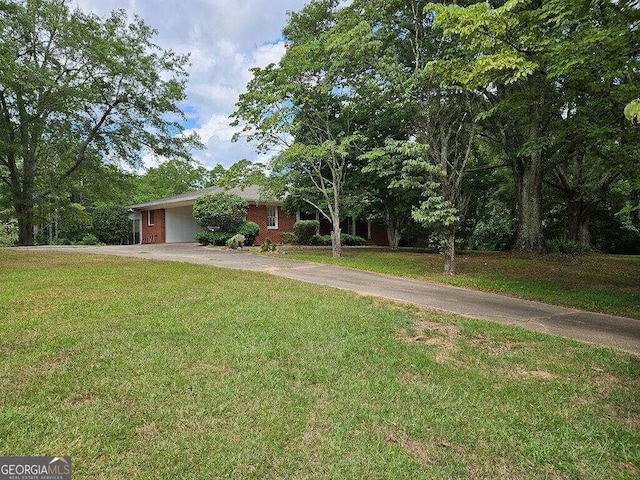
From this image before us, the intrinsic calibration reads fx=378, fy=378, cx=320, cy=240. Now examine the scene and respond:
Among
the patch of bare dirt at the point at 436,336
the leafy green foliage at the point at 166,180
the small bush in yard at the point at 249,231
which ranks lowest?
the patch of bare dirt at the point at 436,336

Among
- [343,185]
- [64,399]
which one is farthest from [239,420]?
[343,185]

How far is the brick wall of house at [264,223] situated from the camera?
22.5 meters

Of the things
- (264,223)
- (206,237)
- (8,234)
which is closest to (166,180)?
(8,234)

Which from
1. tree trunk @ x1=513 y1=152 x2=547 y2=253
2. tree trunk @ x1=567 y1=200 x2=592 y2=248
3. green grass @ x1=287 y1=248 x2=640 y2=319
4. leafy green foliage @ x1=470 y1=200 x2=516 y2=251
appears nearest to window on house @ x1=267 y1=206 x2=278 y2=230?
green grass @ x1=287 y1=248 x2=640 y2=319

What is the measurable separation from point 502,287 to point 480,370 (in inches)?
218

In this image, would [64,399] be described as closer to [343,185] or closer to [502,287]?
[502,287]

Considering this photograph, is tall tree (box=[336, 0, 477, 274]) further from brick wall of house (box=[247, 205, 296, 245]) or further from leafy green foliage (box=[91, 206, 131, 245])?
leafy green foliage (box=[91, 206, 131, 245])

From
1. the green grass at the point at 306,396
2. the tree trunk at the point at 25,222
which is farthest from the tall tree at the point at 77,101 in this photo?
the green grass at the point at 306,396

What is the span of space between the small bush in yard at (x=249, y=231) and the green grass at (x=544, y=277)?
Answer: 6.76m

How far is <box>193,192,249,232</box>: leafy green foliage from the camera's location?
63.9ft

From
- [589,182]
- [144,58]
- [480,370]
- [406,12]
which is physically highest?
[144,58]

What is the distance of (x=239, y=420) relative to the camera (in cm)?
264

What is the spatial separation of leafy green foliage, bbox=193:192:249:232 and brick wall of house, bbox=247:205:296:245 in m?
1.98

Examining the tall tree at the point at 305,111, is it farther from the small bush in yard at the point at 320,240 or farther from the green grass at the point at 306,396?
the green grass at the point at 306,396
